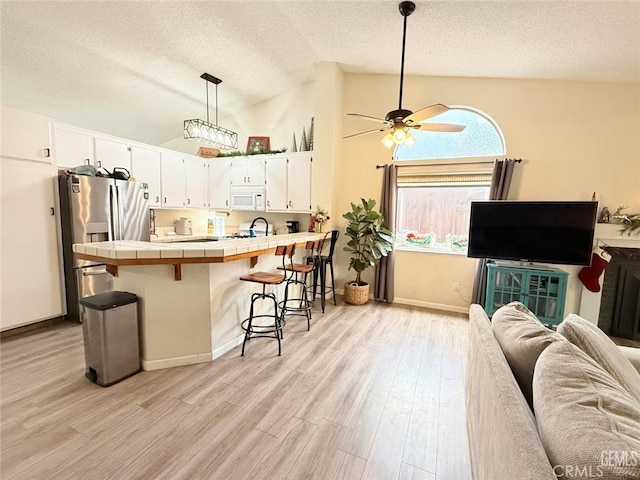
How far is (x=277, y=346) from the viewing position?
290 centimetres

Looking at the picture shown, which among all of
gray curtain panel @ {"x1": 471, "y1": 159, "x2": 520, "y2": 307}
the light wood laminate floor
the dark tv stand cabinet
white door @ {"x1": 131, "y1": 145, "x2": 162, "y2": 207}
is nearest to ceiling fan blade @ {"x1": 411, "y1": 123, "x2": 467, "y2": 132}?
gray curtain panel @ {"x1": 471, "y1": 159, "x2": 520, "y2": 307}

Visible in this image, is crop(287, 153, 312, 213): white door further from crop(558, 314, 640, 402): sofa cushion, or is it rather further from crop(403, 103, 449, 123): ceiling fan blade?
crop(558, 314, 640, 402): sofa cushion

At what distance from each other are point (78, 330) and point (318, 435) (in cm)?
300

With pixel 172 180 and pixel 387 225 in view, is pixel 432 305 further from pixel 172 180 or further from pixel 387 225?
pixel 172 180

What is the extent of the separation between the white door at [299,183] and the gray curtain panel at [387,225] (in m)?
1.18

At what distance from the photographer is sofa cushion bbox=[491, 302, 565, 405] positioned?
111 cm

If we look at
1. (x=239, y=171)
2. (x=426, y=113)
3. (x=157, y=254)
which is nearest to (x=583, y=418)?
(x=426, y=113)

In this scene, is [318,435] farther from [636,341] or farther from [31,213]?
[636,341]

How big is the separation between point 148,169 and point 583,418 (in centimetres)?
517

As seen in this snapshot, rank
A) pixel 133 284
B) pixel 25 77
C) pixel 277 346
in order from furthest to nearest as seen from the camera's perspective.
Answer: pixel 25 77
pixel 277 346
pixel 133 284

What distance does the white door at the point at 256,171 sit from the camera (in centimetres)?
490

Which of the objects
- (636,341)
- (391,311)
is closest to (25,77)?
(391,311)

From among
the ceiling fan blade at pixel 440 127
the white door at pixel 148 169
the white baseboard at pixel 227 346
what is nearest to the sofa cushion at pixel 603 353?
the ceiling fan blade at pixel 440 127

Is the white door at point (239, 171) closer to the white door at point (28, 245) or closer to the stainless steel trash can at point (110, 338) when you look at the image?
the white door at point (28, 245)
